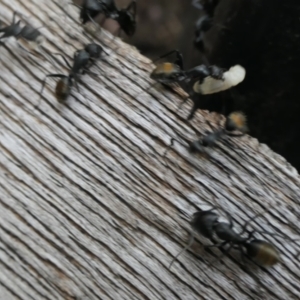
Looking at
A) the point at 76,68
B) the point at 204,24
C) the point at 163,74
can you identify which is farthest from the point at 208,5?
the point at 76,68

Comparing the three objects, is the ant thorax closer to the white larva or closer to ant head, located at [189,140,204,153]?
the white larva

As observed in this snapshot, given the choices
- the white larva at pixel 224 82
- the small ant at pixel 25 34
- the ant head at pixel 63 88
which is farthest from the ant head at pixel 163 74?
the small ant at pixel 25 34

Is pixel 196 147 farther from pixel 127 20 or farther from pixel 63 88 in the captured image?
pixel 127 20

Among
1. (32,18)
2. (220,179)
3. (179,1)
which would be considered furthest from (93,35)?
(179,1)

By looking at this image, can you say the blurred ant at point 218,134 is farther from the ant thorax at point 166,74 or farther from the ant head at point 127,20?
the ant head at point 127,20

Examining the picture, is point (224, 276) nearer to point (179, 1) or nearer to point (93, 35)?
point (93, 35)

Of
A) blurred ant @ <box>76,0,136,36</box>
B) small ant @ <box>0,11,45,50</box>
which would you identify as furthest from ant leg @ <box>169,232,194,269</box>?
blurred ant @ <box>76,0,136,36</box>
